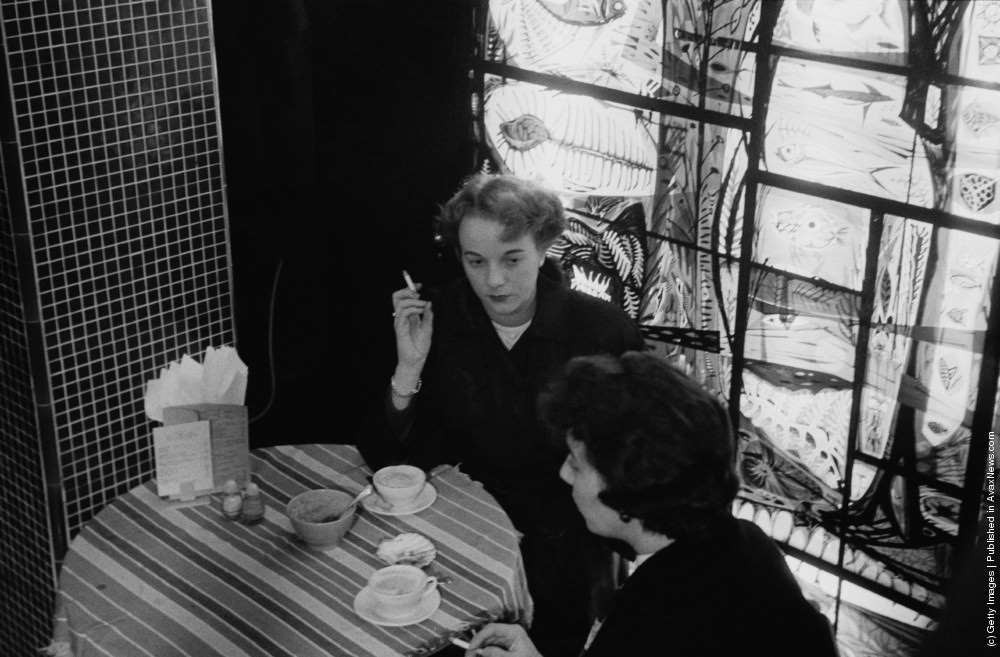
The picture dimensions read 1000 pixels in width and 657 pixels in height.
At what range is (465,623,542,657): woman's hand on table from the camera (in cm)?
238

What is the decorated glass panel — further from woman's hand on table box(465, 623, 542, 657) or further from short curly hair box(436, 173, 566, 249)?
woman's hand on table box(465, 623, 542, 657)

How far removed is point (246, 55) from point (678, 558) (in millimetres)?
2441

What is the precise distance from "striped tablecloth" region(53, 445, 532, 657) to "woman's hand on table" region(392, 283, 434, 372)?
318mm

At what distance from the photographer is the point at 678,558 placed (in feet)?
7.05

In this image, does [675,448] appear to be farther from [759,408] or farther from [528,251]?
Result: [759,408]

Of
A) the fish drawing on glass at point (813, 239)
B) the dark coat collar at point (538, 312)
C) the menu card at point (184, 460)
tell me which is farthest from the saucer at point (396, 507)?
the fish drawing on glass at point (813, 239)

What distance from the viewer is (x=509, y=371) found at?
311cm

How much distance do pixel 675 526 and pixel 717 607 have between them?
17 cm

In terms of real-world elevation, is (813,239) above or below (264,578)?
above

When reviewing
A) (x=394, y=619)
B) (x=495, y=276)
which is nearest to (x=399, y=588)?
(x=394, y=619)

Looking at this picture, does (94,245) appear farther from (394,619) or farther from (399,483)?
(394,619)

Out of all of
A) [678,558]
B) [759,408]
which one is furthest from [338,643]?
[759,408]

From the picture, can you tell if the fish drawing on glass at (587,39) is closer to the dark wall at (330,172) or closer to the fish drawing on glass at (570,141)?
the fish drawing on glass at (570,141)

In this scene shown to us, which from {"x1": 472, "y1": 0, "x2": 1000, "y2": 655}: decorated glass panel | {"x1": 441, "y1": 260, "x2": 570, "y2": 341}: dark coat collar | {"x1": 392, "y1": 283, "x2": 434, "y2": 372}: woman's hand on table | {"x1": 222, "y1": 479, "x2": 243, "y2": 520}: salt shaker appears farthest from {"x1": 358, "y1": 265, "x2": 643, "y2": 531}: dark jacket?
{"x1": 222, "y1": 479, "x2": 243, "y2": 520}: salt shaker
